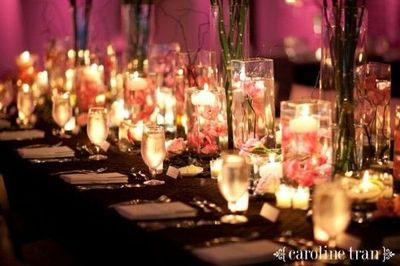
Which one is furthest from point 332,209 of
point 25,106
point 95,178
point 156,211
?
point 25,106

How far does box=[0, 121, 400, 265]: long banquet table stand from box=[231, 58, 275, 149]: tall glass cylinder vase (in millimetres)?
267

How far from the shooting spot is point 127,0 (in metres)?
4.80

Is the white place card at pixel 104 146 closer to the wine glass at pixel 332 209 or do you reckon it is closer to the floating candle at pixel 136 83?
the floating candle at pixel 136 83

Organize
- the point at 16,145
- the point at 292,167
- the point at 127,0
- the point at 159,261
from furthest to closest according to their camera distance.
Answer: the point at 127,0 → the point at 16,145 → the point at 292,167 → the point at 159,261

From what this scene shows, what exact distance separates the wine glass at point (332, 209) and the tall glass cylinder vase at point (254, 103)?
100cm

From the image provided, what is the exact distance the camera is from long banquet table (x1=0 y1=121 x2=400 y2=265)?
85.0 inches

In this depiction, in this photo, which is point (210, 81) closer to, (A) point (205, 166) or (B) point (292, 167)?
(A) point (205, 166)

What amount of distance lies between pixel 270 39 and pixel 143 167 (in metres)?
4.58

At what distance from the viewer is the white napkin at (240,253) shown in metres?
1.92

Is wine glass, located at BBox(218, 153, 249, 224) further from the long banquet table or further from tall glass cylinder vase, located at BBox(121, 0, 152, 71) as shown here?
tall glass cylinder vase, located at BBox(121, 0, 152, 71)

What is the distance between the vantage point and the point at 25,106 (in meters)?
4.33

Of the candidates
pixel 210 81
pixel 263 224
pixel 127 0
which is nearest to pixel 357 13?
pixel 263 224

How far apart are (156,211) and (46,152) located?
4.01 ft

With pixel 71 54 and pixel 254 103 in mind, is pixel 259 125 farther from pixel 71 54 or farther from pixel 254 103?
pixel 71 54
